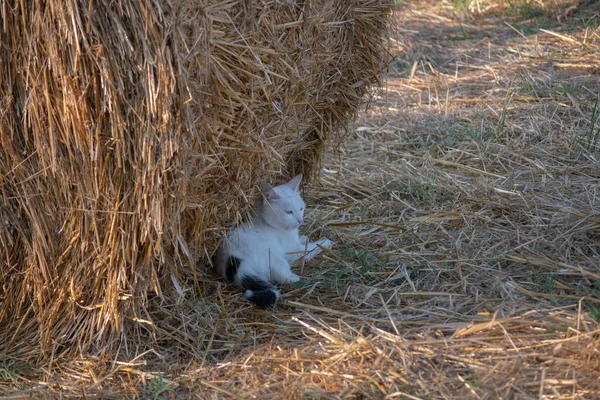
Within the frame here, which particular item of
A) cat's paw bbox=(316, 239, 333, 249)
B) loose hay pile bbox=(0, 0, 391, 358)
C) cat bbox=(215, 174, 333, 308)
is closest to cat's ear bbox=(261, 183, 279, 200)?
cat bbox=(215, 174, 333, 308)

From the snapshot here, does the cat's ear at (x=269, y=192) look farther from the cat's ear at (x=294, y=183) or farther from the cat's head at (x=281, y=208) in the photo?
the cat's ear at (x=294, y=183)

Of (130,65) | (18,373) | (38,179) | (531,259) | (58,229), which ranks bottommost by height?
(18,373)

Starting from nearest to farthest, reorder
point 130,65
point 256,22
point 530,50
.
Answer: point 130,65 < point 256,22 < point 530,50

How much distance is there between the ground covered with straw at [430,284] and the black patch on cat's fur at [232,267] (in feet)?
0.20

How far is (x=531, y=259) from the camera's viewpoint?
2.87 meters

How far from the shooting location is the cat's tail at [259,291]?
8.78ft

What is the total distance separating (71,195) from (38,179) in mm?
114

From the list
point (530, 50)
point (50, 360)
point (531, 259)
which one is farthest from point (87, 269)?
point (530, 50)

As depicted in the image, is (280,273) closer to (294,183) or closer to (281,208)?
(281,208)

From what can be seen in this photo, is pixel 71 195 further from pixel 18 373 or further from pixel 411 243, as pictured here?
pixel 411 243

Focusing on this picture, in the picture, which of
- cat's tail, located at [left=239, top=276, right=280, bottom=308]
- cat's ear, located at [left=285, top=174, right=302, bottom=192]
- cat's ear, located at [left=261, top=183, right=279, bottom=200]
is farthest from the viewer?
cat's ear, located at [left=285, top=174, right=302, bottom=192]

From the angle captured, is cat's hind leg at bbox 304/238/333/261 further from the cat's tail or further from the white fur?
the cat's tail

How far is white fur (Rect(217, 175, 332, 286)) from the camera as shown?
2.81 metres

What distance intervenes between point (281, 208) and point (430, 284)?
0.69 meters
